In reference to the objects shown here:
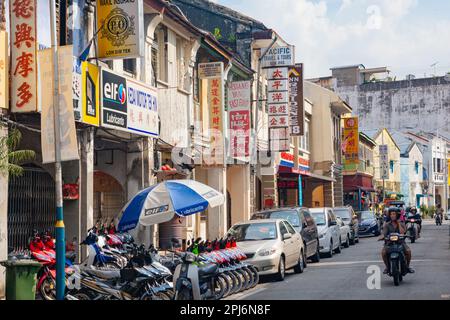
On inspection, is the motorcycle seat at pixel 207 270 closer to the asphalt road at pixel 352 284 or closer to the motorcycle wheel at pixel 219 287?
the motorcycle wheel at pixel 219 287

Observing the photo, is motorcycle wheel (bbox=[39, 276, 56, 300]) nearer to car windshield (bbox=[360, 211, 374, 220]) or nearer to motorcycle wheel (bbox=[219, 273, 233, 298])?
motorcycle wheel (bbox=[219, 273, 233, 298])

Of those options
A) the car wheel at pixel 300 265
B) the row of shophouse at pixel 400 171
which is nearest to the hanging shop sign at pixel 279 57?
the car wheel at pixel 300 265

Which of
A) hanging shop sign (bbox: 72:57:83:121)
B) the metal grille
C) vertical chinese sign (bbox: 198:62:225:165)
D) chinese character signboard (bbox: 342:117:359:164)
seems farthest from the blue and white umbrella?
chinese character signboard (bbox: 342:117:359:164)

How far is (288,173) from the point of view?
38156mm

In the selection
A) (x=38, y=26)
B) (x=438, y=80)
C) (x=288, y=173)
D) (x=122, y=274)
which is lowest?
(x=122, y=274)

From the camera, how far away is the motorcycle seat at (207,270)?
13719mm

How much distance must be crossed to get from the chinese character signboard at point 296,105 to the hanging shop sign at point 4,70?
21.9 meters

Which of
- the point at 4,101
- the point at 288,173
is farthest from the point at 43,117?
the point at 288,173

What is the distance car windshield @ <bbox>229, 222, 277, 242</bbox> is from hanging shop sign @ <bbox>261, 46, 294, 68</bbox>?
14.5 meters

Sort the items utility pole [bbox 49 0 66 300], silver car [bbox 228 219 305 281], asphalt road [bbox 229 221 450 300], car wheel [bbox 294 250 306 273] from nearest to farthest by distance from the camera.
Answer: utility pole [bbox 49 0 66 300] < asphalt road [bbox 229 221 450 300] < silver car [bbox 228 219 305 281] < car wheel [bbox 294 250 306 273]

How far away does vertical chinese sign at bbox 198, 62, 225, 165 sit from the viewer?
88.5ft

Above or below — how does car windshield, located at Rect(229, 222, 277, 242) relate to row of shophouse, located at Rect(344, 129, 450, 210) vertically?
below

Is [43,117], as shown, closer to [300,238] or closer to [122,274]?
[122,274]

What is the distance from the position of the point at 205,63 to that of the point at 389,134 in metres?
49.1
